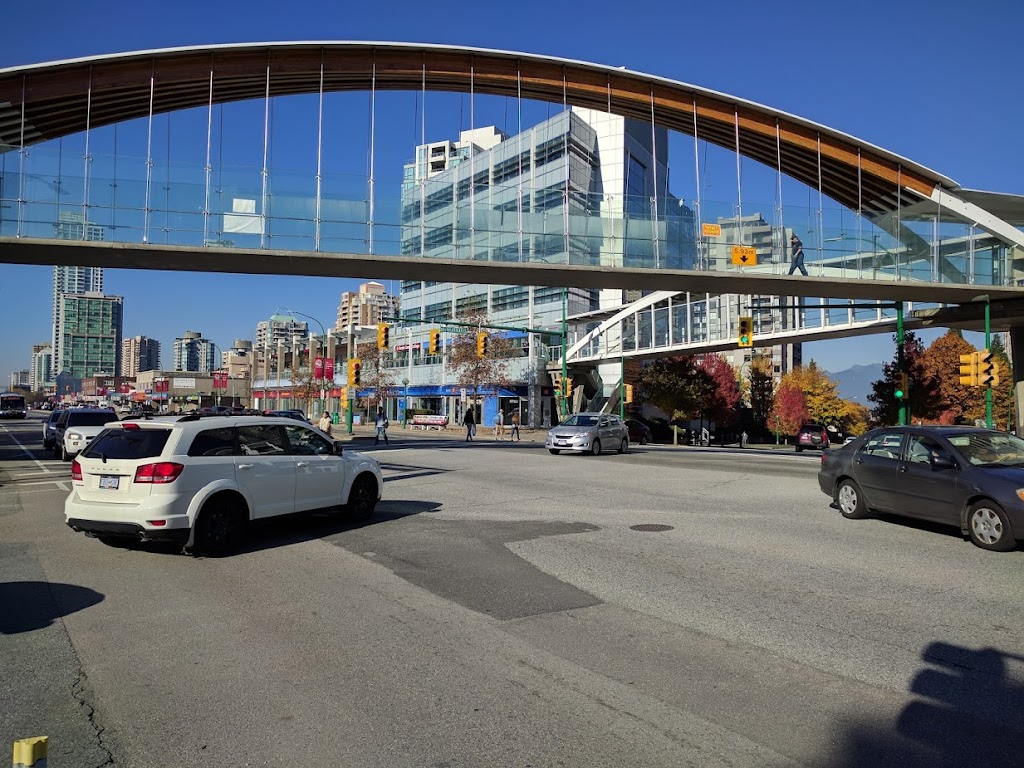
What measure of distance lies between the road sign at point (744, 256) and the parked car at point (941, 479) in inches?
681

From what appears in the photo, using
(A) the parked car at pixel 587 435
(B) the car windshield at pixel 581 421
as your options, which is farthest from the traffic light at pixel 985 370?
(B) the car windshield at pixel 581 421

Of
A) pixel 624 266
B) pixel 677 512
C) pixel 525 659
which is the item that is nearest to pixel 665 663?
pixel 525 659

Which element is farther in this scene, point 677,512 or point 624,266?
point 624,266

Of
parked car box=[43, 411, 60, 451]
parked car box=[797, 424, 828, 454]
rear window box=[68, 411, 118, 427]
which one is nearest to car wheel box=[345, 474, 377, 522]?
rear window box=[68, 411, 118, 427]

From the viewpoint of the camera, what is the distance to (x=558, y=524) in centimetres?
1106

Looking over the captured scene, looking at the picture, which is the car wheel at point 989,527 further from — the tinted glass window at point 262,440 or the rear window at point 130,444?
the rear window at point 130,444

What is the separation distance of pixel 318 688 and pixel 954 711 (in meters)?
3.81

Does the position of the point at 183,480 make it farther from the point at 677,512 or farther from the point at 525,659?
the point at 677,512

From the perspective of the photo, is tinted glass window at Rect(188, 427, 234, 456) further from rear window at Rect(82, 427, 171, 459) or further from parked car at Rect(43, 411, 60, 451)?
parked car at Rect(43, 411, 60, 451)

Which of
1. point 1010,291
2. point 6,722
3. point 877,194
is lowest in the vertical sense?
point 6,722

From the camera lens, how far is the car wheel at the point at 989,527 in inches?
343

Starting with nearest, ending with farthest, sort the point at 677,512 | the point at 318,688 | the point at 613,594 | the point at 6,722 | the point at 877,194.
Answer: the point at 6,722 < the point at 318,688 < the point at 613,594 < the point at 677,512 < the point at 877,194

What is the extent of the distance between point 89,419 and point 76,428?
1204mm

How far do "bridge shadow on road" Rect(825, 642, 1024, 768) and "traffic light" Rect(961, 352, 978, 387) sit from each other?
79.8 feet
